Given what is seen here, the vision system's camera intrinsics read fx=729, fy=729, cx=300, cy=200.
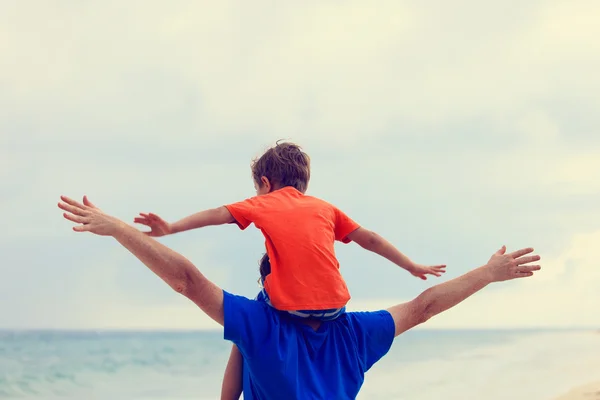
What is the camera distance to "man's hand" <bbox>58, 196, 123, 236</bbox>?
9.09 feet

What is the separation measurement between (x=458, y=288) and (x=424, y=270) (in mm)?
215

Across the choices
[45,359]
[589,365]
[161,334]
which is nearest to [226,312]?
[589,365]

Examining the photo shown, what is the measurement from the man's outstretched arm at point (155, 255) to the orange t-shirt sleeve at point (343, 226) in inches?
26.4

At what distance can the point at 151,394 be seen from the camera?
907cm

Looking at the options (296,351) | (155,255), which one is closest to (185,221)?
(155,255)

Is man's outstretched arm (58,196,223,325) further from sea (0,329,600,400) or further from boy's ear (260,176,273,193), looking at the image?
sea (0,329,600,400)

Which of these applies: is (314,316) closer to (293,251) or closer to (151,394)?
(293,251)

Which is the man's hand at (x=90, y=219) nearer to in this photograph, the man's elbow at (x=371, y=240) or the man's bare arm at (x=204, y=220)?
the man's bare arm at (x=204, y=220)

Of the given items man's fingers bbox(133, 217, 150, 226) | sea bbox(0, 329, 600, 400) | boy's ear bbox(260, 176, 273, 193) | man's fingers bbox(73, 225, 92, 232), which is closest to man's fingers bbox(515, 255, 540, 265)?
boy's ear bbox(260, 176, 273, 193)

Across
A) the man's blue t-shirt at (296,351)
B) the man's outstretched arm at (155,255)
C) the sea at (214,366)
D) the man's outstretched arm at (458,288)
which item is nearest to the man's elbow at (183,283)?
the man's outstretched arm at (155,255)

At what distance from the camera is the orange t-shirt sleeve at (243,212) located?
3109 mm

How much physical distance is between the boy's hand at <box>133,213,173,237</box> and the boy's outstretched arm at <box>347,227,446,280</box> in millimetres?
913

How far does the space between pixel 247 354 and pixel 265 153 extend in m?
0.96

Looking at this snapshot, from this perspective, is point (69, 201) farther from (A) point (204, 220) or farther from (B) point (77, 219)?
(A) point (204, 220)
